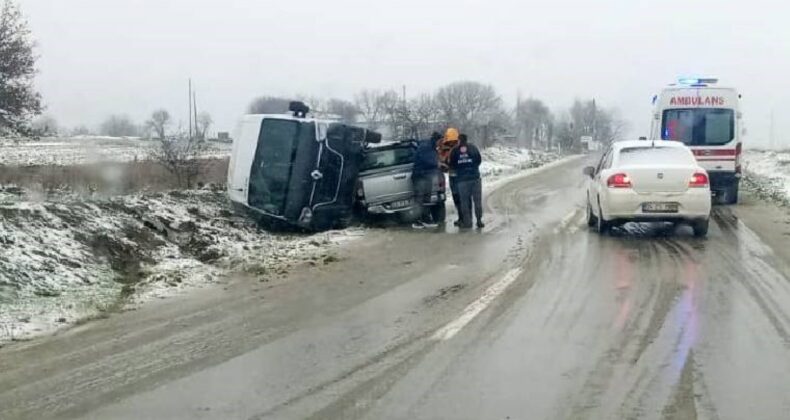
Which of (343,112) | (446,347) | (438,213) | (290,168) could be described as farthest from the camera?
(343,112)

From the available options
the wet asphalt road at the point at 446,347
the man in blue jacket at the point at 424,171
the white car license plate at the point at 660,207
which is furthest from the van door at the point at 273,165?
the white car license plate at the point at 660,207

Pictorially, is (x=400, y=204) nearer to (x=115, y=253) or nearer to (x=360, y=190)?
(x=360, y=190)

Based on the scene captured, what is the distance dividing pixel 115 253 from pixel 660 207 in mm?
8132

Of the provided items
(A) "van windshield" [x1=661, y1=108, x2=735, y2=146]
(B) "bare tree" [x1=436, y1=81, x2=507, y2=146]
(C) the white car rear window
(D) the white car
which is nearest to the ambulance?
(A) "van windshield" [x1=661, y1=108, x2=735, y2=146]

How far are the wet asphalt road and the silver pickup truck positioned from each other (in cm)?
410

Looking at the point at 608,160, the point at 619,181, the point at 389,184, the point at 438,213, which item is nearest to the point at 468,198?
the point at 438,213

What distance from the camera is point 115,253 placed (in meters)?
11.1

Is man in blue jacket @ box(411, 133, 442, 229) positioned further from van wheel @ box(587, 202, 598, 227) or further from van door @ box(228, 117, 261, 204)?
van door @ box(228, 117, 261, 204)

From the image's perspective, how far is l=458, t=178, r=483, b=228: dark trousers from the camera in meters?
15.8

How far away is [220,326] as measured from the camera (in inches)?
309

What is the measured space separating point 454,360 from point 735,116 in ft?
57.4

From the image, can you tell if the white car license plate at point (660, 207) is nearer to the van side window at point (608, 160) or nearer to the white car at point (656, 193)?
the white car at point (656, 193)

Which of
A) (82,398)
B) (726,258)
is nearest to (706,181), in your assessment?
(726,258)

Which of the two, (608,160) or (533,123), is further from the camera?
(533,123)
